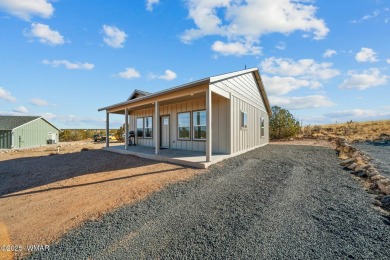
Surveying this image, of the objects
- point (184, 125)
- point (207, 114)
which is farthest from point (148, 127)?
point (207, 114)

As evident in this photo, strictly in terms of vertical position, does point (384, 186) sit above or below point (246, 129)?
below

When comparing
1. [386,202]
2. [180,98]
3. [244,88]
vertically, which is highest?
[244,88]

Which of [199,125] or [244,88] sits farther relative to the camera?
[244,88]

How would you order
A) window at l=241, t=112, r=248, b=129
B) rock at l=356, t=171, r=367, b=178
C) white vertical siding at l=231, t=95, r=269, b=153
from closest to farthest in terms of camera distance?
rock at l=356, t=171, r=367, b=178
white vertical siding at l=231, t=95, r=269, b=153
window at l=241, t=112, r=248, b=129

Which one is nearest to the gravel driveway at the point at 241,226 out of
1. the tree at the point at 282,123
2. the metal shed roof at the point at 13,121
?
the tree at the point at 282,123

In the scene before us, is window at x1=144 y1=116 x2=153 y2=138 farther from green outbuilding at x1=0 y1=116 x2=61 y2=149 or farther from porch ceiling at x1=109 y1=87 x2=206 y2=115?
green outbuilding at x1=0 y1=116 x2=61 y2=149

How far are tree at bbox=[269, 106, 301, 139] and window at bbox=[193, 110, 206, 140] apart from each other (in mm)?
12637

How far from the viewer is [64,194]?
498 cm

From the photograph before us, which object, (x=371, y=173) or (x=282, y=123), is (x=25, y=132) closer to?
(x=282, y=123)

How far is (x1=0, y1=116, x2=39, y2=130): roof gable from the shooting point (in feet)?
72.1

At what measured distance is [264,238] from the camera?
8.64 ft

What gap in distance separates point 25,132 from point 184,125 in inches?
951

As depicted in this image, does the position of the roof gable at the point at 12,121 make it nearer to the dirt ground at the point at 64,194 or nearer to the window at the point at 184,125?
the dirt ground at the point at 64,194

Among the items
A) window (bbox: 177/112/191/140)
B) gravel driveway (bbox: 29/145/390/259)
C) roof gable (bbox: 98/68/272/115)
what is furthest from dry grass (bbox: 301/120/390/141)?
gravel driveway (bbox: 29/145/390/259)
